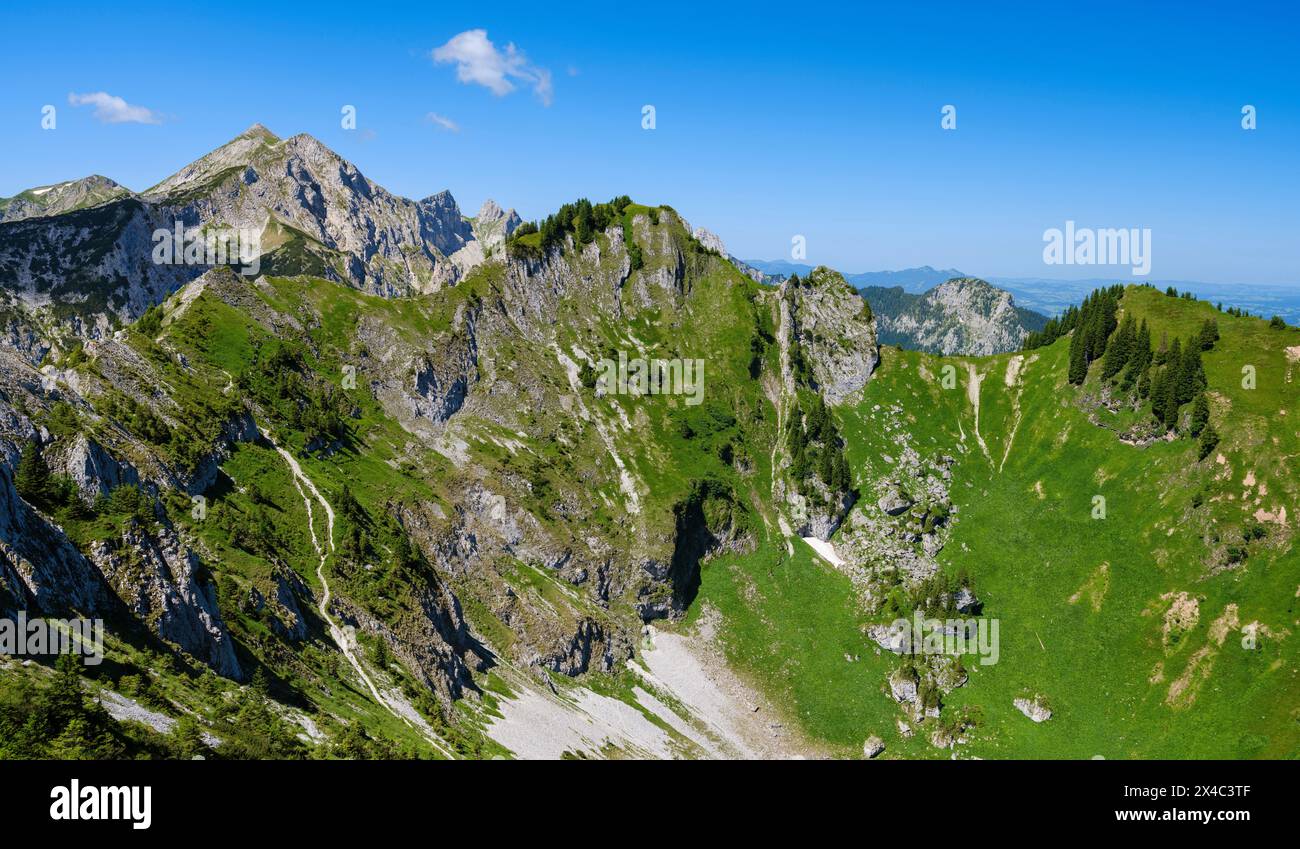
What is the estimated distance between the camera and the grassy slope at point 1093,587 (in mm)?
102562

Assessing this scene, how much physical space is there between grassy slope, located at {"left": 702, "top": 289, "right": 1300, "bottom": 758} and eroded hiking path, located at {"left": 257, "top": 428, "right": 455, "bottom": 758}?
229 feet

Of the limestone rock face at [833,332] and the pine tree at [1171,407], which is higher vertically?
the limestone rock face at [833,332]

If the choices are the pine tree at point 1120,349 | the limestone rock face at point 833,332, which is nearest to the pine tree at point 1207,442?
the pine tree at point 1120,349

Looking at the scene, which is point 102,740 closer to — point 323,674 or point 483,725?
point 323,674

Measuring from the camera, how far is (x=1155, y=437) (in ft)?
442

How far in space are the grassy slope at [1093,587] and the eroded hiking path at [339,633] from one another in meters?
69.9

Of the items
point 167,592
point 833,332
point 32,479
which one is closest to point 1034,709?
point 833,332

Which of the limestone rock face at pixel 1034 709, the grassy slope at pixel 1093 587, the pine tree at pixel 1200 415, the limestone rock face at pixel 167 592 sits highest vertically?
the pine tree at pixel 1200 415

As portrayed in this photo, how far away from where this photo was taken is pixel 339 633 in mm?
77438

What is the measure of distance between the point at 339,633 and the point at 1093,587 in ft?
392

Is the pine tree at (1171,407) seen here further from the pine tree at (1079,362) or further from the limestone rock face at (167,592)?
the limestone rock face at (167,592)

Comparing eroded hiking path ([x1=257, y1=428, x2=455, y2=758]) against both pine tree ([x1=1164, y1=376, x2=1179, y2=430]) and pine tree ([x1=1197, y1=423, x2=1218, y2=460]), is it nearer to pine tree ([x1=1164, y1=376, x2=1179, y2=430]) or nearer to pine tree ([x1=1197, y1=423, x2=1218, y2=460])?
pine tree ([x1=1197, y1=423, x2=1218, y2=460])

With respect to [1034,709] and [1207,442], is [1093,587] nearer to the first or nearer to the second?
[1034,709]

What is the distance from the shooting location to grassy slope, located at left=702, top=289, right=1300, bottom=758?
102562 millimetres
